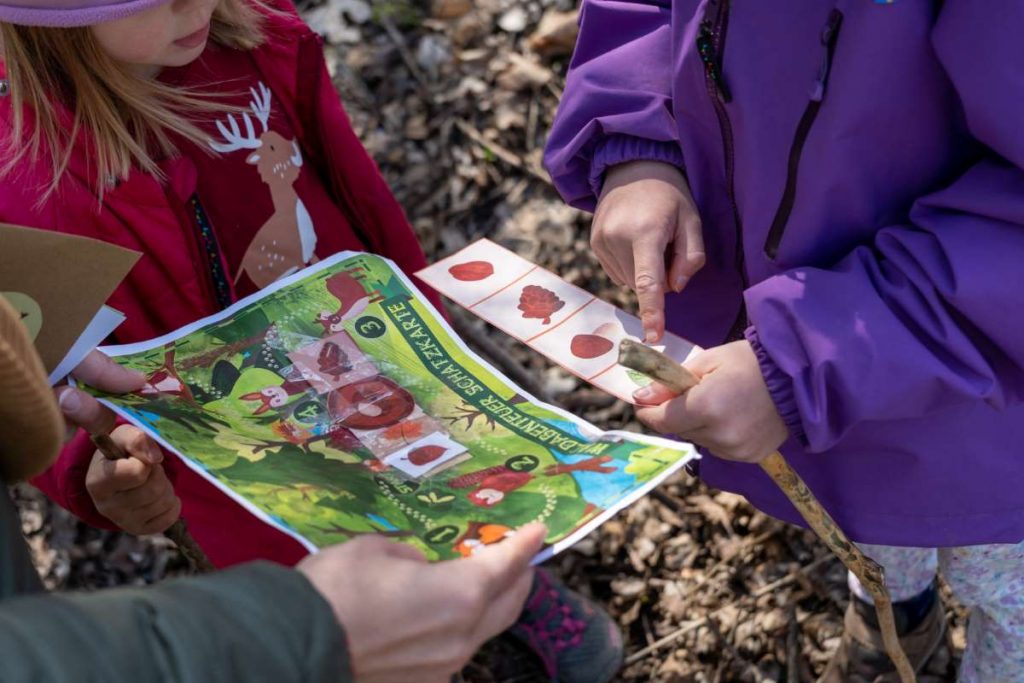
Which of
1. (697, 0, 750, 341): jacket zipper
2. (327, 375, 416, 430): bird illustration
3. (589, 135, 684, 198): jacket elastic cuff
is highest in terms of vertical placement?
(697, 0, 750, 341): jacket zipper

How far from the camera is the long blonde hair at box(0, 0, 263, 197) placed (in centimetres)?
143

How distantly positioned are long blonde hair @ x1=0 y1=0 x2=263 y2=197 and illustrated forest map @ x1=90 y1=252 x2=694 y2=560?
283 millimetres

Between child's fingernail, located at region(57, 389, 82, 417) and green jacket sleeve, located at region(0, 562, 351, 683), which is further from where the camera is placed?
child's fingernail, located at region(57, 389, 82, 417)

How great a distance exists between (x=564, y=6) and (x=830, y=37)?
7.26 ft

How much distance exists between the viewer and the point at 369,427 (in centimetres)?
133

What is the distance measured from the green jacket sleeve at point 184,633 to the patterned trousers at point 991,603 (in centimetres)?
111

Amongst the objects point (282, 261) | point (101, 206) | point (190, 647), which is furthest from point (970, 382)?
point (101, 206)

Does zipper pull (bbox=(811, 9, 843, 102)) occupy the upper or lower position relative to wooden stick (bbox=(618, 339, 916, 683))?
upper

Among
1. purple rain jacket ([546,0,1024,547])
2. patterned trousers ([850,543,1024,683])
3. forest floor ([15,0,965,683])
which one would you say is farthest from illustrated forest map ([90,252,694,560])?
forest floor ([15,0,965,683])

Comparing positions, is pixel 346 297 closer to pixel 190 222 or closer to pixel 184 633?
pixel 190 222

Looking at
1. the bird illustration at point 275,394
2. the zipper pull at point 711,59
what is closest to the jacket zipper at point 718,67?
the zipper pull at point 711,59

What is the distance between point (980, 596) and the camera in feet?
5.31

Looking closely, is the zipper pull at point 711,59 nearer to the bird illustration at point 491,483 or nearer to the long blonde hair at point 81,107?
the bird illustration at point 491,483

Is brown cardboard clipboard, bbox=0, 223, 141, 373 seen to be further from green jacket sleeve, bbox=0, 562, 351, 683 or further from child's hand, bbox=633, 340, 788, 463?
child's hand, bbox=633, 340, 788, 463
